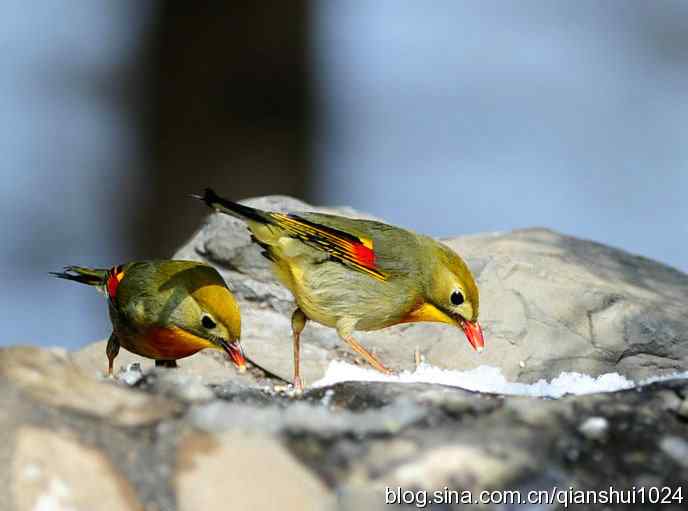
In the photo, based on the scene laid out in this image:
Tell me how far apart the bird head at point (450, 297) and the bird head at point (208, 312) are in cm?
68

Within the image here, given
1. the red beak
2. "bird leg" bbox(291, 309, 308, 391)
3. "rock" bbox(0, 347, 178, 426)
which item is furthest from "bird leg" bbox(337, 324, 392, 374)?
"rock" bbox(0, 347, 178, 426)

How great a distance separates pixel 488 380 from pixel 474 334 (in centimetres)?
25

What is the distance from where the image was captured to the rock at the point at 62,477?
247 cm

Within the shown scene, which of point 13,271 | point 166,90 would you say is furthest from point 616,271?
point 13,271

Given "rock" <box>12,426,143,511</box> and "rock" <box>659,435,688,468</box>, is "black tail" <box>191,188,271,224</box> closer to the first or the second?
"rock" <box>12,426,143,511</box>

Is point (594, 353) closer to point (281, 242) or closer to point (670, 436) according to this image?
point (281, 242)

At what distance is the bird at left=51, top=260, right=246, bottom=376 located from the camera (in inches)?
162

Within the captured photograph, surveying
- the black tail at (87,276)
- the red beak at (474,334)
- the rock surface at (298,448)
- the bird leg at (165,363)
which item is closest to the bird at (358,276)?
the red beak at (474,334)

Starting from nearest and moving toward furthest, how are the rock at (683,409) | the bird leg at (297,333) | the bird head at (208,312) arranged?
1. the rock at (683,409)
2. the bird head at (208,312)
3. the bird leg at (297,333)

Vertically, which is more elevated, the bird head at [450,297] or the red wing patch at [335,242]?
the red wing patch at [335,242]

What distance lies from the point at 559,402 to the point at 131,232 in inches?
238

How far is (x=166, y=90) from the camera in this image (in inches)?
314

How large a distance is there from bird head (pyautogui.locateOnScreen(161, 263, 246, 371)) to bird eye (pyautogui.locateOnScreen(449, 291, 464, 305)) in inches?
30.4

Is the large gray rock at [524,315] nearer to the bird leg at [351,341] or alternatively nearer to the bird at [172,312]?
the bird leg at [351,341]
